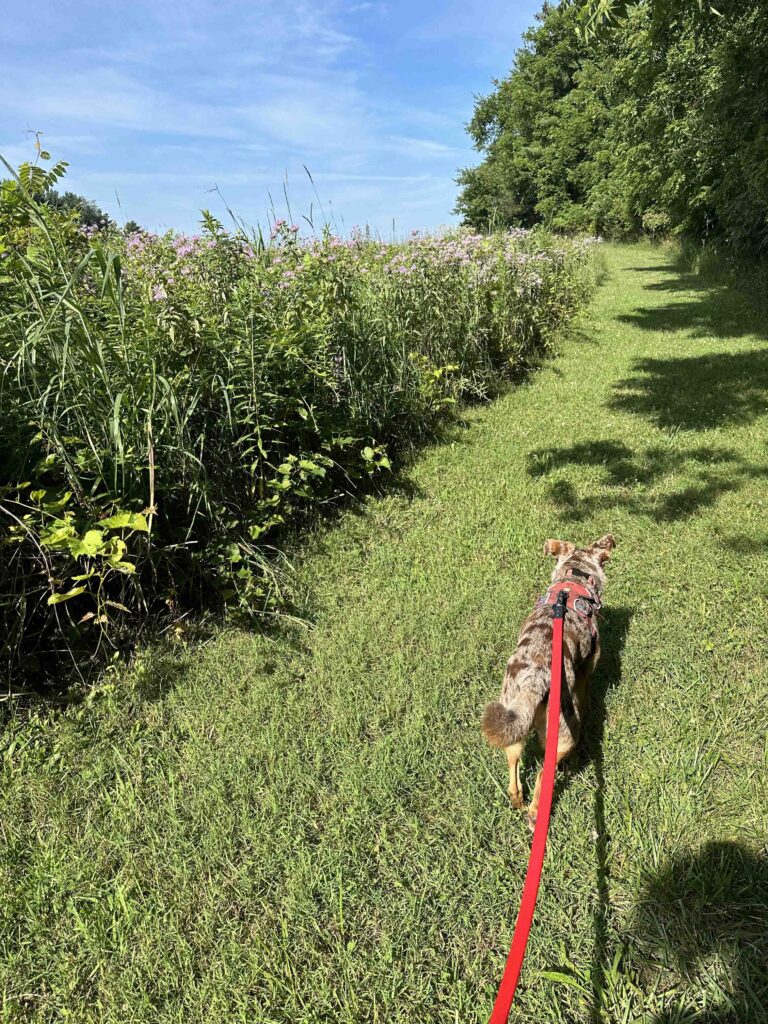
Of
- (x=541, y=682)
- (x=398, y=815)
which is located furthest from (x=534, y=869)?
(x=398, y=815)

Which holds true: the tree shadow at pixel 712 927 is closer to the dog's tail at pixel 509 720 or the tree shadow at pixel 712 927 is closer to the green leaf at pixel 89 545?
the dog's tail at pixel 509 720

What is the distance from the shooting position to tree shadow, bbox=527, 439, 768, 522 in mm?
4555

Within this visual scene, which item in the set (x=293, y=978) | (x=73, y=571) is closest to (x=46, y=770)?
(x=73, y=571)

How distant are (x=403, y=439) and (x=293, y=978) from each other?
4.51m

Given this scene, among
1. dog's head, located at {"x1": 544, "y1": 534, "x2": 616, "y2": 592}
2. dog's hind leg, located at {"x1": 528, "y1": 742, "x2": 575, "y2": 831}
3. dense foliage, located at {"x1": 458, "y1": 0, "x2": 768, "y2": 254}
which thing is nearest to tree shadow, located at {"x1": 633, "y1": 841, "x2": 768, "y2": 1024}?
dog's hind leg, located at {"x1": 528, "y1": 742, "x2": 575, "y2": 831}

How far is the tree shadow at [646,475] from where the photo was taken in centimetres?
456

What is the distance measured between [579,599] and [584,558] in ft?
1.84

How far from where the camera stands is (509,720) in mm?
2039

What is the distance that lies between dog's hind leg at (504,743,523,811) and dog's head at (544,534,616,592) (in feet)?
3.63

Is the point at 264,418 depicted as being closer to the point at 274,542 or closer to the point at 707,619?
the point at 274,542

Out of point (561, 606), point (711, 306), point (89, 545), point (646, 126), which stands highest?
point (646, 126)

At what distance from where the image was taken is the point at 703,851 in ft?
6.59

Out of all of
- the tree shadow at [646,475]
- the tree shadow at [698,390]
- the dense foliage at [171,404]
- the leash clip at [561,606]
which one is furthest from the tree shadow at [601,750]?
the tree shadow at [698,390]

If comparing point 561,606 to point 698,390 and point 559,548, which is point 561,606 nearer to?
point 559,548
